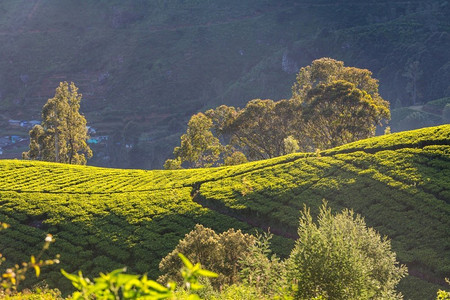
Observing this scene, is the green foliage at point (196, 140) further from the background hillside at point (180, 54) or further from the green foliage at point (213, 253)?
the background hillside at point (180, 54)

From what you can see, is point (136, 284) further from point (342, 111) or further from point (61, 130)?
point (61, 130)

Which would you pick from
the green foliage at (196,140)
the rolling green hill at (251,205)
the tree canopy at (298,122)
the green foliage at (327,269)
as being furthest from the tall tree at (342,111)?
the green foliage at (327,269)

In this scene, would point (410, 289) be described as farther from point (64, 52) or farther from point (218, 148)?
point (64, 52)

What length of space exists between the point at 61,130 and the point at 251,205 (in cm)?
3510

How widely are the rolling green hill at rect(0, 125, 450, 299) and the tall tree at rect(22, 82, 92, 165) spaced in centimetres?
1986

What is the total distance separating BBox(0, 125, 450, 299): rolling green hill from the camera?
2184 centimetres

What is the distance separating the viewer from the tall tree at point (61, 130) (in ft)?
173

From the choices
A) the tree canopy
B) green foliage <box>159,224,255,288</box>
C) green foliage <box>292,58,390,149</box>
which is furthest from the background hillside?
green foliage <box>159,224,255,288</box>

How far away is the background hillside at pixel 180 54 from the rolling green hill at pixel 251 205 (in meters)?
86.4

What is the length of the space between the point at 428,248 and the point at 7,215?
2456cm

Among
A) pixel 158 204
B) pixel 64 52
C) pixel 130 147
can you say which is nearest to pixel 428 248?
pixel 158 204

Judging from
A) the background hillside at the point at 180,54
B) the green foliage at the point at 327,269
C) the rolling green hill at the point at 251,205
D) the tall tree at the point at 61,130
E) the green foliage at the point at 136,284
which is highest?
the background hillside at the point at 180,54

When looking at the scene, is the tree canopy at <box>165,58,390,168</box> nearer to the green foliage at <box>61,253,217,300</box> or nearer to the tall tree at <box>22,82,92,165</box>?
the tall tree at <box>22,82,92,165</box>

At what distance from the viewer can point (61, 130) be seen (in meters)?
53.3
